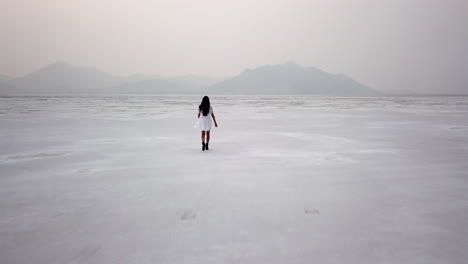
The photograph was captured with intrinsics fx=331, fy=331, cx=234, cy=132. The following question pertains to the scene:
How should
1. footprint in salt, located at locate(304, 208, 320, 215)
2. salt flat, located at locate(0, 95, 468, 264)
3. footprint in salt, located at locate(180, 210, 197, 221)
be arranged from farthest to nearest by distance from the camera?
footprint in salt, located at locate(304, 208, 320, 215) → footprint in salt, located at locate(180, 210, 197, 221) → salt flat, located at locate(0, 95, 468, 264)

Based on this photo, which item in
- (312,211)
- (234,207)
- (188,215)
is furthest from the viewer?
(234,207)

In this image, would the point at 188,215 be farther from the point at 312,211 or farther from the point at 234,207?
the point at 312,211

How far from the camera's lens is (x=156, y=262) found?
11.8 feet

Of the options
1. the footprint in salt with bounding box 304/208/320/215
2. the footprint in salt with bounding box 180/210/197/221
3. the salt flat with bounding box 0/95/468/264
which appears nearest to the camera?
the salt flat with bounding box 0/95/468/264

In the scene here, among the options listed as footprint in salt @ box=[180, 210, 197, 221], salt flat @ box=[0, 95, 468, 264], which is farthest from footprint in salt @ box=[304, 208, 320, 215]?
footprint in salt @ box=[180, 210, 197, 221]

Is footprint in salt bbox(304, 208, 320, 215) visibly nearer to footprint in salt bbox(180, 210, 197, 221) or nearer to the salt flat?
the salt flat

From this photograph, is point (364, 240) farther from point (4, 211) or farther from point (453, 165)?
point (453, 165)

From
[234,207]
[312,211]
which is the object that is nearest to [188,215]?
[234,207]

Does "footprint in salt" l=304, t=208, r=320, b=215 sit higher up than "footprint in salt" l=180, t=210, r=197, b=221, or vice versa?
"footprint in salt" l=304, t=208, r=320, b=215

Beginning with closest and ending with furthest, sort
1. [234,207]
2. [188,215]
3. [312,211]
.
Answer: [188,215] → [312,211] → [234,207]

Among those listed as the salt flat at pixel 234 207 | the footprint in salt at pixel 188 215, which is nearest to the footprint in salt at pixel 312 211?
the salt flat at pixel 234 207

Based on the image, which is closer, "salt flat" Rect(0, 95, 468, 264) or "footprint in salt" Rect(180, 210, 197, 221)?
"salt flat" Rect(0, 95, 468, 264)

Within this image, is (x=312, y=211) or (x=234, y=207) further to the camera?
(x=234, y=207)

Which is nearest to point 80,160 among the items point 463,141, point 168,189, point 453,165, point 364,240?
point 168,189
